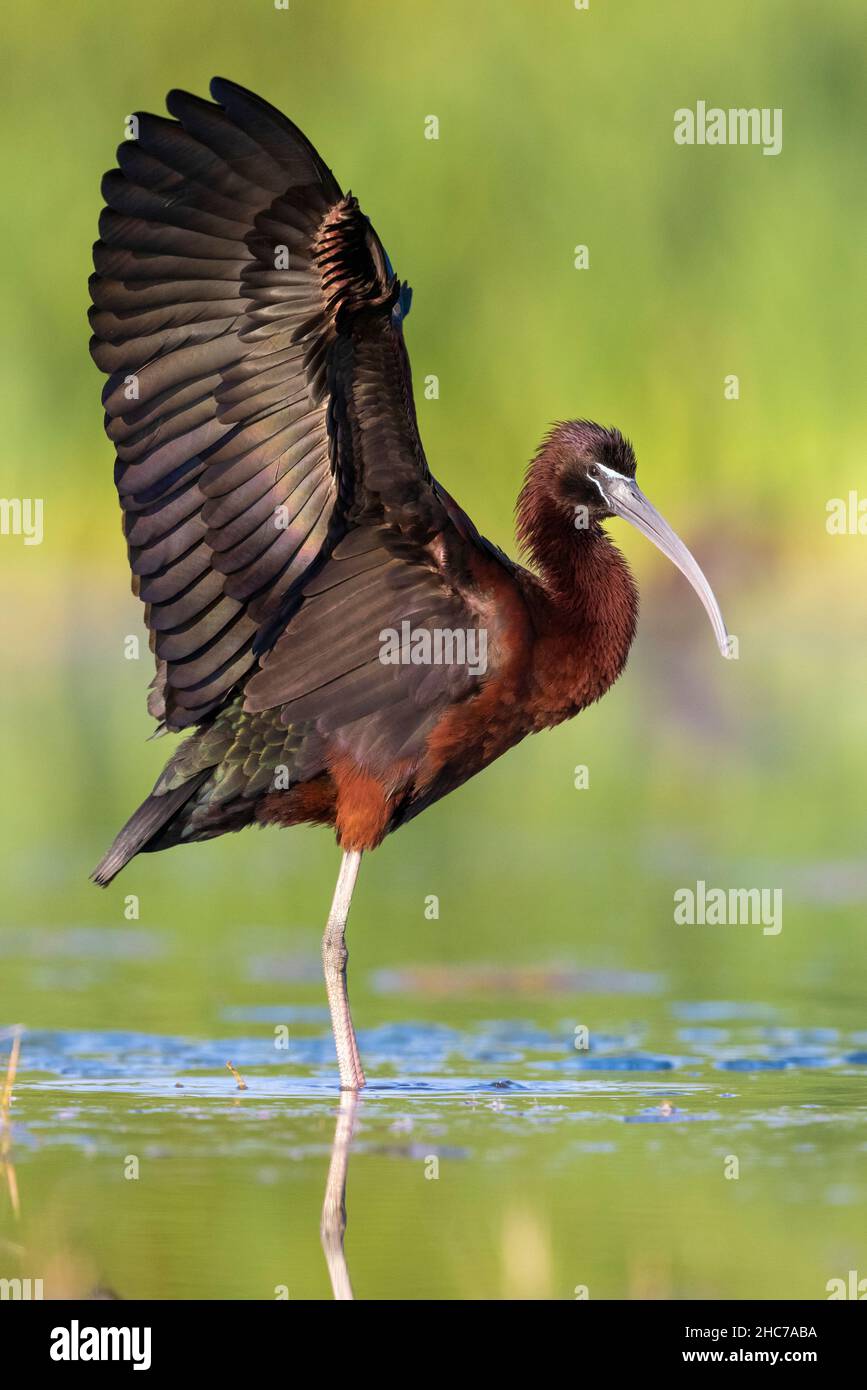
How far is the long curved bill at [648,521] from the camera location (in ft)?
29.4

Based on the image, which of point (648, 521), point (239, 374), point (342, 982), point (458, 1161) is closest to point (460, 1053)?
point (342, 982)

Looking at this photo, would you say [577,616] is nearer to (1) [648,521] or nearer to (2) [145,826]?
(1) [648,521]

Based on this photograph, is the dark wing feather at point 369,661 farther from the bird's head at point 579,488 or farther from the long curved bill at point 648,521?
the long curved bill at point 648,521

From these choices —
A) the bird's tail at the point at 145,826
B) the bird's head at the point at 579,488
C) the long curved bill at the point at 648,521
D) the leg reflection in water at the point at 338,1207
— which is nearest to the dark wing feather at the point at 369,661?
the bird's tail at the point at 145,826

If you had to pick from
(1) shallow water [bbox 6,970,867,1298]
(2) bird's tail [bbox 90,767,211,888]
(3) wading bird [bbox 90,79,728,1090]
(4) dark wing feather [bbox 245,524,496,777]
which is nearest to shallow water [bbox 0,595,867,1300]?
(1) shallow water [bbox 6,970,867,1298]

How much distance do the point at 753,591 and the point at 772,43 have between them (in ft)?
16.3

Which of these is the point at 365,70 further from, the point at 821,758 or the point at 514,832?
the point at 514,832

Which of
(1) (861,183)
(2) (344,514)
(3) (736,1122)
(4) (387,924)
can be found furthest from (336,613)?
(1) (861,183)

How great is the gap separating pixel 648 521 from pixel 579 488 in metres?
0.28

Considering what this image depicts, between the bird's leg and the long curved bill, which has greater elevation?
the long curved bill

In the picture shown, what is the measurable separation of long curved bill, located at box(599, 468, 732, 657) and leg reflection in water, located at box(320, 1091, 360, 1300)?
2.65 meters

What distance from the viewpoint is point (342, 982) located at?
8.10m

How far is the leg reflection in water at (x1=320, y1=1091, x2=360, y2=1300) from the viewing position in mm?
5474

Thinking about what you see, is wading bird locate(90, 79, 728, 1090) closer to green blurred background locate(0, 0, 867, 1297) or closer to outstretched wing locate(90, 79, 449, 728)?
outstretched wing locate(90, 79, 449, 728)
